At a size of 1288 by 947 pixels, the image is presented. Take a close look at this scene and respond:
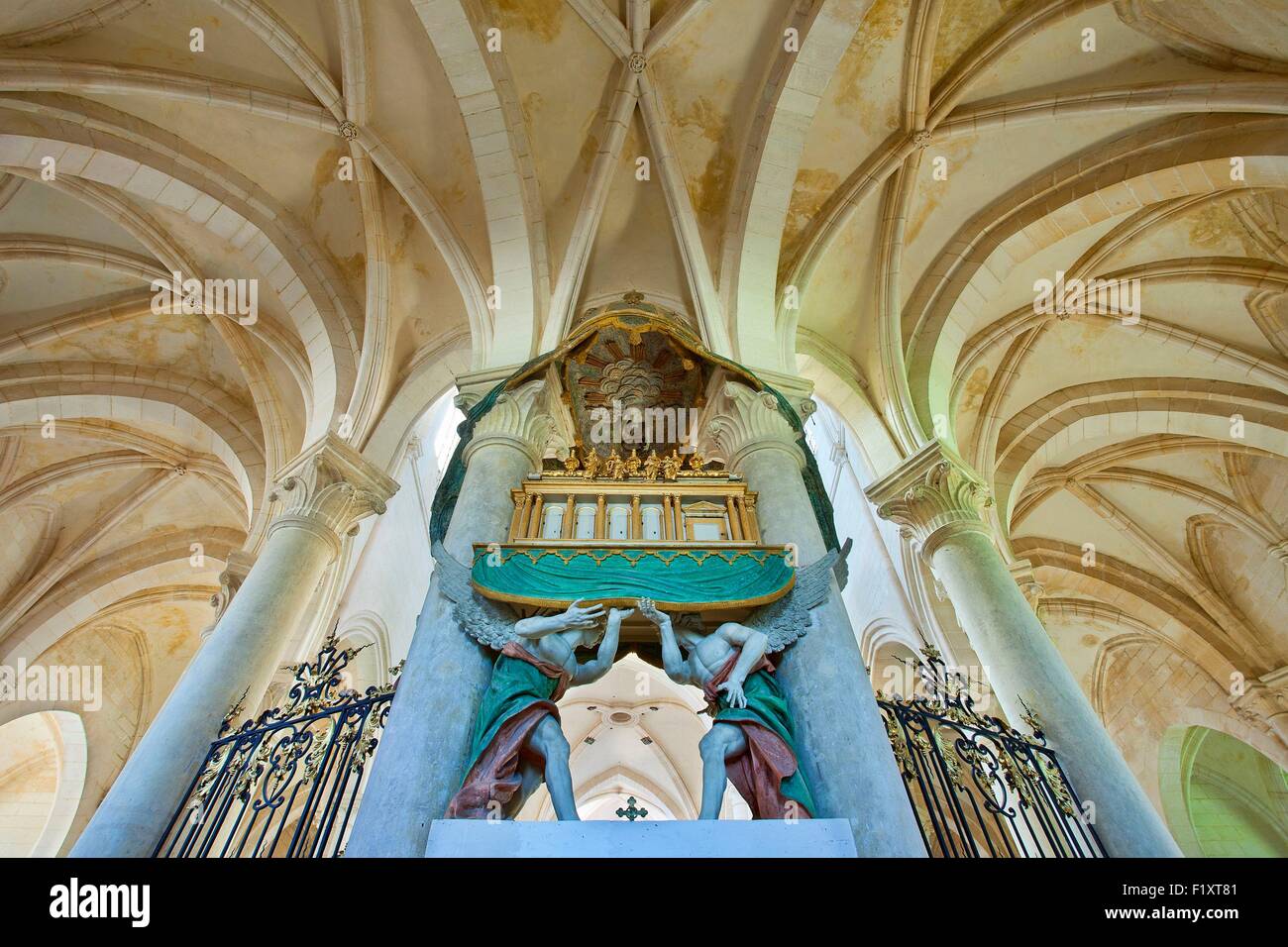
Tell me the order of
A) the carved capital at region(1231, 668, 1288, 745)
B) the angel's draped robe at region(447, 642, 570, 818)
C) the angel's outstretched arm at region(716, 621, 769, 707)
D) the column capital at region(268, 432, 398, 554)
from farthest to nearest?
the carved capital at region(1231, 668, 1288, 745)
the column capital at region(268, 432, 398, 554)
the angel's outstretched arm at region(716, 621, 769, 707)
the angel's draped robe at region(447, 642, 570, 818)

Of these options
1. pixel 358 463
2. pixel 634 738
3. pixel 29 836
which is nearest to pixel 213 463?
pixel 358 463

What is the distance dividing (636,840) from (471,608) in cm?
171

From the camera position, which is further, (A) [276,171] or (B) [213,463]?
(B) [213,463]

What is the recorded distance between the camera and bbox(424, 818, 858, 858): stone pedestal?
292 cm

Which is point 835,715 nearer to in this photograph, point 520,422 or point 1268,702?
point 520,422

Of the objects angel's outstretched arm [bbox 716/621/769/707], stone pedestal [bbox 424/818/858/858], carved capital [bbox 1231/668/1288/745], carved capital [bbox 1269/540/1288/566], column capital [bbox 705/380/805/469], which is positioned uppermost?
carved capital [bbox 1269/540/1288/566]

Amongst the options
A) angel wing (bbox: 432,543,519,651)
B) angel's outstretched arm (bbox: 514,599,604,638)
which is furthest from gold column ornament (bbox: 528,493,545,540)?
angel's outstretched arm (bbox: 514,599,604,638)

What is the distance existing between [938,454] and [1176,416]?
5.80m

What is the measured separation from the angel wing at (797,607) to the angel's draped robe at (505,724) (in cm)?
119

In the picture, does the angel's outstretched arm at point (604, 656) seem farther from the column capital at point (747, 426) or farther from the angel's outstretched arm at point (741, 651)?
the column capital at point (747, 426)

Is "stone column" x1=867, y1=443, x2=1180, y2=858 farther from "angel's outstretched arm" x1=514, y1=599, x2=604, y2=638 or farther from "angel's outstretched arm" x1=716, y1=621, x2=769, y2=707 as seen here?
"angel's outstretched arm" x1=514, y1=599, x2=604, y2=638

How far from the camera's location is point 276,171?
8875 millimetres

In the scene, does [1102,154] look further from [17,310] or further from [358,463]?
[17,310]

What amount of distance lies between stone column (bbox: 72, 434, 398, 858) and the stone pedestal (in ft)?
8.27
